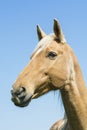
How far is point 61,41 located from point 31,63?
1122 millimetres

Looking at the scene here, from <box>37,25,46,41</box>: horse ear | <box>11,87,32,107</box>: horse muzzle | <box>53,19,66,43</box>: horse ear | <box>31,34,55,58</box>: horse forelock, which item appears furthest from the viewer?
<box>37,25,46,41</box>: horse ear

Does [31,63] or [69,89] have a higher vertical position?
[31,63]

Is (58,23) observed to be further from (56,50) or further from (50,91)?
(50,91)


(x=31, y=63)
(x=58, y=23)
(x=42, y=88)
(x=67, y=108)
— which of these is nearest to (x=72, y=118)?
(x=67, y=108)

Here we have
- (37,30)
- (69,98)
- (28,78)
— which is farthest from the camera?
(37,30)

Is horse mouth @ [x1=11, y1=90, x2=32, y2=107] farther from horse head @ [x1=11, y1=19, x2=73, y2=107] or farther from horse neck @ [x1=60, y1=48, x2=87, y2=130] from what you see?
horse neck @ [x1=60, y1=48, x2=87, y2=130]

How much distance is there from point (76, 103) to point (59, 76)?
0.73 meters

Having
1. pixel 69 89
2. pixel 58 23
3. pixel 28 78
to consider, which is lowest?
pixel 69 89

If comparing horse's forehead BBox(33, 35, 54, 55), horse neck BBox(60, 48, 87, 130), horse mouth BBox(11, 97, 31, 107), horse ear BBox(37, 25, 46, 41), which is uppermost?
horse ear BBox(37, 25, 46, 41)

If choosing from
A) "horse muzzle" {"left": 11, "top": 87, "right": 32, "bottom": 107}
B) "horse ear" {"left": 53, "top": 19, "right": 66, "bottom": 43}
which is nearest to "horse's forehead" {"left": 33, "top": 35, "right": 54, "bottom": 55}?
"horse ear" {"left": 53, "top": 19, "right": 66, "bottom": 43}

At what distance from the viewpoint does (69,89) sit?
9.65 m

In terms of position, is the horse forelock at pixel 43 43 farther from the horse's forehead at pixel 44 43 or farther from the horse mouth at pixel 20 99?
the horse mouth at pixel 20 99

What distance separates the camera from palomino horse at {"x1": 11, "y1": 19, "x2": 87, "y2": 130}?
A: 926 centimetres

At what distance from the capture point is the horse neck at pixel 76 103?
31.0 ft
